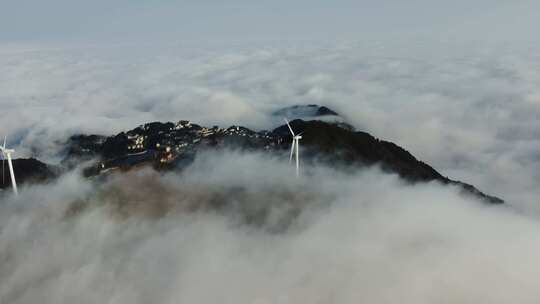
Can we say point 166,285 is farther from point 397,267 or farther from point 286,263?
point 397,267

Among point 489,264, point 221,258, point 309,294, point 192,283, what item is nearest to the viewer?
point 309,294

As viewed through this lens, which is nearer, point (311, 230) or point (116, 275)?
point (116, 275)

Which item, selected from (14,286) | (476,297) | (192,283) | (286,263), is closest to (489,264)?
(476,297)

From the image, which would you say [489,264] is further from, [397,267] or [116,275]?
[116,275]

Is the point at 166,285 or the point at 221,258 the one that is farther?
the point at 221,258

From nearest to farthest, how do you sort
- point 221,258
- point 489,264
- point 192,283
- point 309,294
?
point 309,294
point 192,283
point 221,258
point 489,264

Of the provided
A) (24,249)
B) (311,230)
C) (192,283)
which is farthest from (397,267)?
(24,249)

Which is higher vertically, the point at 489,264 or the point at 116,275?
the point at 116,275

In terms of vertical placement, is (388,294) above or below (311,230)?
below
